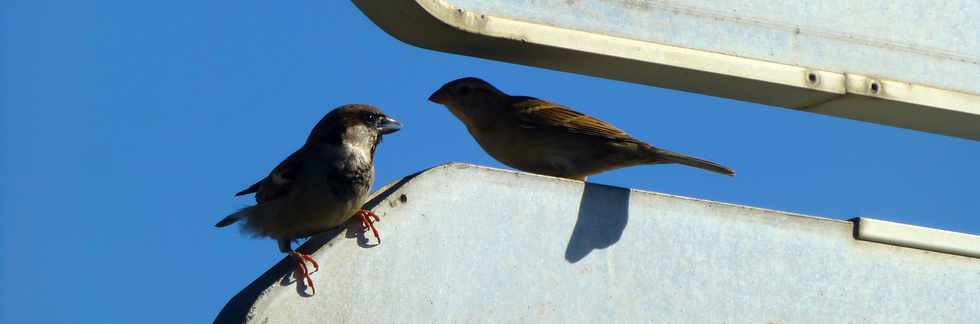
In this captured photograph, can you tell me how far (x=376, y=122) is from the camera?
3.72 m

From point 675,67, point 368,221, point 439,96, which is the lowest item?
point 368,221

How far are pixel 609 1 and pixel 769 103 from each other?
1.71ft

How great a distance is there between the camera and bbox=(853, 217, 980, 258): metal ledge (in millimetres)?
2594

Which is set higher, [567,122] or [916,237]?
[567,122]

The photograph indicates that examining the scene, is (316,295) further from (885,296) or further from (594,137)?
(594,137)

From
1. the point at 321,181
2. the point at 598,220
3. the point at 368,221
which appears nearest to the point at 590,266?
the point at 598,220

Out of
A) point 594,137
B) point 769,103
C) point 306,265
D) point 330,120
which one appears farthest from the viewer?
point 594,137

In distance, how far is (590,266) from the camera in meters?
2.38

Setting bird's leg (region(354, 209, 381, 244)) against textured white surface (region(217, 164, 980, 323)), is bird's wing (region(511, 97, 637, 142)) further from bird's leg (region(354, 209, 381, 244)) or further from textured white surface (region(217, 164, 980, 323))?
bird's leg (region(354, 209, 381, 244))

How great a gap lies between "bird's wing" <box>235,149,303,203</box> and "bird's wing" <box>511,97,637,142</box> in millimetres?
873

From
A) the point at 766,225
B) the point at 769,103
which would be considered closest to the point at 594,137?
the point at 769,103

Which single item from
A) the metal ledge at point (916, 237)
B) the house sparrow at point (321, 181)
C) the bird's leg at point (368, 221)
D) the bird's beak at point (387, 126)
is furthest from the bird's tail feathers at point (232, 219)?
the metal ledge at point (916, 237)

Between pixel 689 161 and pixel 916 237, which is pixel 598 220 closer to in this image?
pixel 916 237

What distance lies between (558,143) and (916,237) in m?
1.58
